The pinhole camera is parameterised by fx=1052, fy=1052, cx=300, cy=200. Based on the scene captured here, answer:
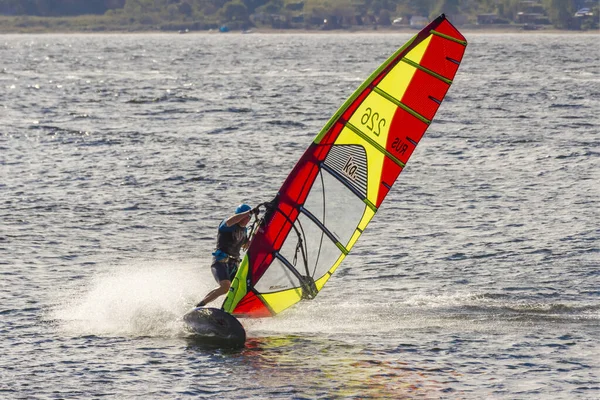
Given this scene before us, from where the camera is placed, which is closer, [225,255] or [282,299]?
[225,255]

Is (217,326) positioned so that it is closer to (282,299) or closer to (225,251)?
(225,251)

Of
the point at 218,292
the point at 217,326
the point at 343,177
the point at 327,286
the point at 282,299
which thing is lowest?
the point at 327,286

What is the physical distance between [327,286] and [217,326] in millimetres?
4416

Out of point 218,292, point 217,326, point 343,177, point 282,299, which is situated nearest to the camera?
point 217,326

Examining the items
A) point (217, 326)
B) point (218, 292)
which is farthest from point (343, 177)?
point (217, 326)

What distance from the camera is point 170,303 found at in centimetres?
1897

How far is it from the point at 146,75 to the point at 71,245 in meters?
74.9

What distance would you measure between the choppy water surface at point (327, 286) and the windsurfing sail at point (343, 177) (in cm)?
83

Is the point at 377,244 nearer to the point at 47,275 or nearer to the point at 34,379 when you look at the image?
the point at 47,275

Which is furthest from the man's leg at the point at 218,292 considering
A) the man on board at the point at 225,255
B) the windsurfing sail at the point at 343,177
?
the windsurfing sail at the point at 343,177

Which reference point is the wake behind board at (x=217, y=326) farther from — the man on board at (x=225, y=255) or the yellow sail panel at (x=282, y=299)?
the yellow sail panel at (x=282, y=299)

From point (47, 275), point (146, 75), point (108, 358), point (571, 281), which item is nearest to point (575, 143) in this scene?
point (571, 281)

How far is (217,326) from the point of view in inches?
667

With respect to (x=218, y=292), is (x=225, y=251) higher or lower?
higher
